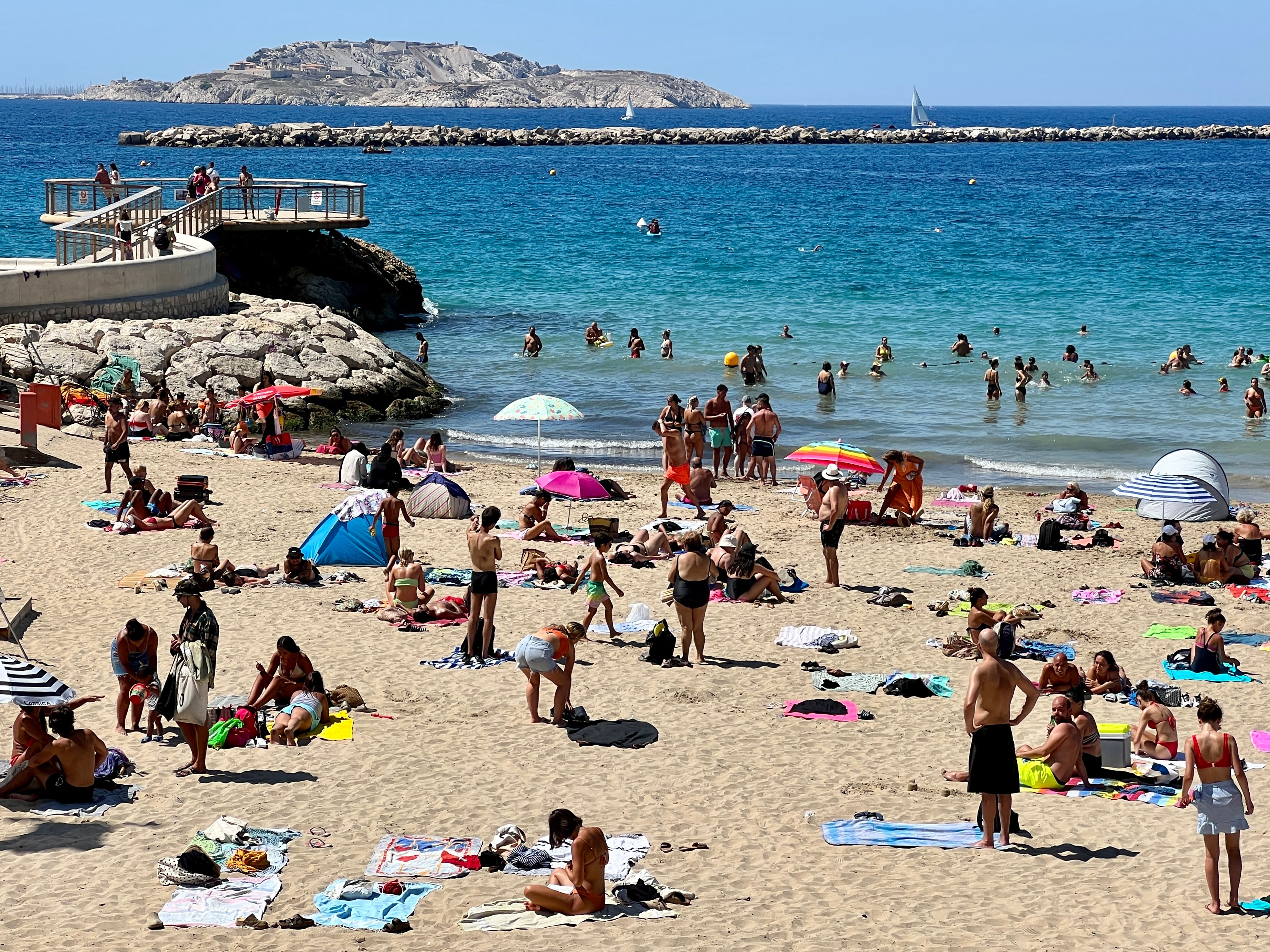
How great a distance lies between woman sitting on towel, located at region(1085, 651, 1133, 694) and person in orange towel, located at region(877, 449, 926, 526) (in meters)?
6.20

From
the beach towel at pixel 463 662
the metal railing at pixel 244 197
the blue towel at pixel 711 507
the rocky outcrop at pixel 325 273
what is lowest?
the beach towel at pixel 463 662

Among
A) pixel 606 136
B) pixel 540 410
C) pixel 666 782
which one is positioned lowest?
pixel 666 782

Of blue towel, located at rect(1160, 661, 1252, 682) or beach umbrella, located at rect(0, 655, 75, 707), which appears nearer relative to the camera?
beach umbrella, located at rect(0, 655, 75, 707)

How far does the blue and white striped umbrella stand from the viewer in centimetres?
1806

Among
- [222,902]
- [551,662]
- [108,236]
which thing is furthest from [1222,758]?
[108,236]

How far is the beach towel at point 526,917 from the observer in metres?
7.86

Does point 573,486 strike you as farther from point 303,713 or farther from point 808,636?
point 303,713

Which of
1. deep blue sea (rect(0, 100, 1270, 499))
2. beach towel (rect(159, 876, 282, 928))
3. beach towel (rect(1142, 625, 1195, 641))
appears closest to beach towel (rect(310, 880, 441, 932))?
beach towel (rect(159, 876, 282, 928))

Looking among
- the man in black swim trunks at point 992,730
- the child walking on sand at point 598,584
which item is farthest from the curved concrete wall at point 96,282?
the man in black swim trunks at point 992,730

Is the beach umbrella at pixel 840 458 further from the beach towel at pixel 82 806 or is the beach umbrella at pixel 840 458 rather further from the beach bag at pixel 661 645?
the beach towel at pixel 82 806

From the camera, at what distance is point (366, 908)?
316 inches

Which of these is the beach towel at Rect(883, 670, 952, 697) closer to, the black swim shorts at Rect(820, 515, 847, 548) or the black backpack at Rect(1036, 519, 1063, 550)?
the black swim shorts at Rect(820, 515, 847, 548)

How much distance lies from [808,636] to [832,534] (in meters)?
1.71

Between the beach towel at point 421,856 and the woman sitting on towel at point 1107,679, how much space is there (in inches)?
226
